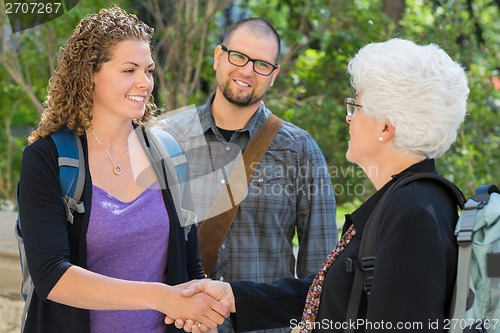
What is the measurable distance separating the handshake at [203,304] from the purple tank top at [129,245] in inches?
3.7

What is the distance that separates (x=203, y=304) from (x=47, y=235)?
0.66 metres

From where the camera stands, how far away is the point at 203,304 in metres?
2.96

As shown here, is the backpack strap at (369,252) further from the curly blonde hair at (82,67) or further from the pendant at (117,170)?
the curly blonde hair at (82,67)

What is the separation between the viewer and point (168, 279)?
116 inches

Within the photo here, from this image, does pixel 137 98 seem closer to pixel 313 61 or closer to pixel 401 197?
pixel 401 197

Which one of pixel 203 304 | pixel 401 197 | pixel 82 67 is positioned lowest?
pixel 203 304

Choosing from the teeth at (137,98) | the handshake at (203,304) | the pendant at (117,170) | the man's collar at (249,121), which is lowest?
the handshake at (203,304)

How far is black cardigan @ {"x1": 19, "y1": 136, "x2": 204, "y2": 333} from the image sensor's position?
2.65 metres

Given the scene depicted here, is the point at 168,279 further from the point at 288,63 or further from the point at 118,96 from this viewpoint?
the point at 288,63

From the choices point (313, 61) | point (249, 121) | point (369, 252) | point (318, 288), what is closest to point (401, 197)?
point (369, 252)

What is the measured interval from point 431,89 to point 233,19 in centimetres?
717

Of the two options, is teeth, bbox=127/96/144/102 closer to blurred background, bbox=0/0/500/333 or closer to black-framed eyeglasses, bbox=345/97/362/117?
black-framed eyeglasses, bbox=345/97/362/117

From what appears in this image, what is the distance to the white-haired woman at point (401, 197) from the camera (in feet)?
6.70

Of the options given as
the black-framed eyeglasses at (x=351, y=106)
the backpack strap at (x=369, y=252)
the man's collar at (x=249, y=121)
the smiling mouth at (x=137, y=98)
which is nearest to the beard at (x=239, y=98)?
the man's collar at (x=249, y=121)
